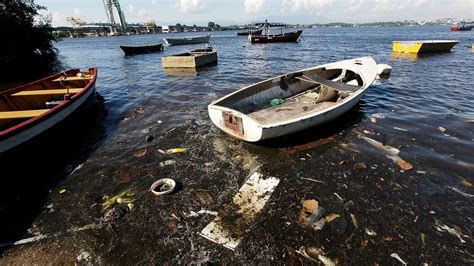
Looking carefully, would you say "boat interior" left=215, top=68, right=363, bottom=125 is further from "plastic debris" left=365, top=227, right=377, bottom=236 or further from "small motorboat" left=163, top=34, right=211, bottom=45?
"small motorboat" left=163, top=34, right=211, bottom=45

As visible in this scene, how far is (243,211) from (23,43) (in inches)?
903

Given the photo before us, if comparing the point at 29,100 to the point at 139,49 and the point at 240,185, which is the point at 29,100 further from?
the point at 139,49

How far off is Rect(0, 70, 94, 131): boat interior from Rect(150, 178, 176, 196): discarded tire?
4.40m

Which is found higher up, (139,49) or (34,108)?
(34,108)

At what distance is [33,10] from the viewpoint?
65.5 feet

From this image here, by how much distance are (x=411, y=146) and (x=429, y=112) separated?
394 centimetres

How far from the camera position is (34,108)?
8.82 m

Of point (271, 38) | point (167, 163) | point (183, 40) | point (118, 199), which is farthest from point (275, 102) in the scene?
point (183, 40)

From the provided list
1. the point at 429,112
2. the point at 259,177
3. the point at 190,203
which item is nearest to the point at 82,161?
the point at 190,203

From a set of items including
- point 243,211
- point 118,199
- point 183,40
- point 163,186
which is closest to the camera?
point 243,211

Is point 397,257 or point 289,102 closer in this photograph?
point 397,257

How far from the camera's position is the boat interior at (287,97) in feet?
26.6

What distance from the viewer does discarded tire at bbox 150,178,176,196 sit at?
5160 millimetres

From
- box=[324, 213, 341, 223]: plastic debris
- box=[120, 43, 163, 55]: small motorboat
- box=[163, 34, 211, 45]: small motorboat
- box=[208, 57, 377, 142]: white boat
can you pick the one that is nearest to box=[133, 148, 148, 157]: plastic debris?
box=[208, 57, 377, 142]: white boat
